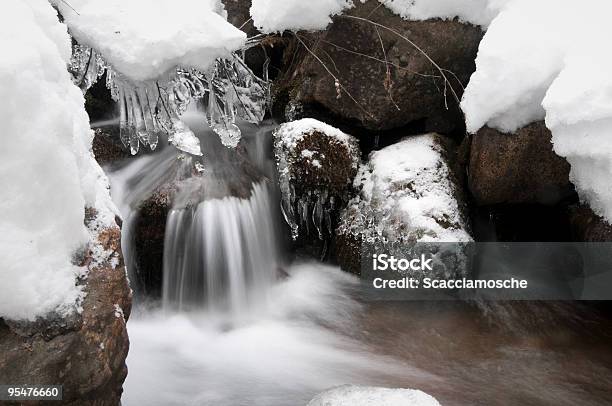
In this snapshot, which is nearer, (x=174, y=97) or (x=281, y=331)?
(x=281, y=331)

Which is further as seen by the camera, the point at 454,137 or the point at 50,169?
the point at 454,137

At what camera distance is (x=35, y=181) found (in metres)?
1.72

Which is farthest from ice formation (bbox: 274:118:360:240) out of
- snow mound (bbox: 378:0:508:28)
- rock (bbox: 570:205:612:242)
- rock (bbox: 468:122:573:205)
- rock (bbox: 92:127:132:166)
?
rock (bbox: 570:205:612:242)

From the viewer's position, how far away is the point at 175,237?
3742mm

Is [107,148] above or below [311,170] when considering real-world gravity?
above

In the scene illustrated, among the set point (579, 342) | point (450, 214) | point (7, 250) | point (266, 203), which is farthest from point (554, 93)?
point (7, 250)

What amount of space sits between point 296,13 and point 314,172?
1.43m

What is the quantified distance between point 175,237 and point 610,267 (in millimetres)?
3183

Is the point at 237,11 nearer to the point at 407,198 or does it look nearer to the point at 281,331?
the point at 407,198

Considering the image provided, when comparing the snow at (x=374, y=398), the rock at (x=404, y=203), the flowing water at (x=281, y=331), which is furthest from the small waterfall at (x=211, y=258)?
the snow at (x=374, y=398)

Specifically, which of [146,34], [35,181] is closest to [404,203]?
[146,34]

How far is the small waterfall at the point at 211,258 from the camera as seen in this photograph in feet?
12.3

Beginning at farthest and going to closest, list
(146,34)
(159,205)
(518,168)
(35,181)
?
(159,205) → (518,168) → (146,34) → (35,181)

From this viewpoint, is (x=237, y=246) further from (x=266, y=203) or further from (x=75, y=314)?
(x=75, y=314)
